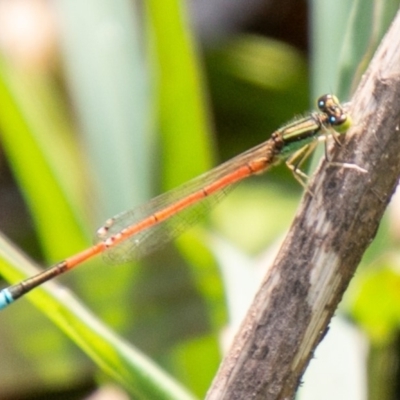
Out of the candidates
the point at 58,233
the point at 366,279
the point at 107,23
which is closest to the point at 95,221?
the point at 58,233

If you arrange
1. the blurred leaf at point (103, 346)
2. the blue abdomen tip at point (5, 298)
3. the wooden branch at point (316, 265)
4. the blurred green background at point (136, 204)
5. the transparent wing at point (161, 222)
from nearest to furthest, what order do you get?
1. the wooden branch at point (316, 265)
2. the blurred leaf at point (103, 346)
3. the blurred green background at point (136, 204)
4. the blue abdomen tip at point (5, 298)
5. the transparent wing at point (161, 222)

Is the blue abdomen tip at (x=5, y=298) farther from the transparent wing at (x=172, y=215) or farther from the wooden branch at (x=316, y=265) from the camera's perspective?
the wooden branch at (x=316, y=265)

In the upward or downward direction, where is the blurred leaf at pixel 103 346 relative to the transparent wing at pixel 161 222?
downward

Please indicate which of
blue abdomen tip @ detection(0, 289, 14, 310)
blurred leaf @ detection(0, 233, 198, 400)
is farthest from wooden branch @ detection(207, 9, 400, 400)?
blue abdomen tip @ detection(0, 289, 14, 310)

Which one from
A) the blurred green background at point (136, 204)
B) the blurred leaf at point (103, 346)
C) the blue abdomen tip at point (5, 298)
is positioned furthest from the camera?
the blue abdomen tip at point (5, 298)

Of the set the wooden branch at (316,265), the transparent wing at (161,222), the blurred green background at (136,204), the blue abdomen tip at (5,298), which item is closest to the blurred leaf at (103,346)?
the blurred green background at (136,204)

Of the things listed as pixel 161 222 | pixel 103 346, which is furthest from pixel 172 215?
pixel 103 346

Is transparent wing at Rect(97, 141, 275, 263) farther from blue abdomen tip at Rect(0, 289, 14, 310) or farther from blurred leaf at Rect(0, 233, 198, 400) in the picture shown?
blurred leaf at Rect(0, 233, 198, 400)

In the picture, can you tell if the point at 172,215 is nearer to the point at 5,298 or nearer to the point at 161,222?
the point at 161,222
